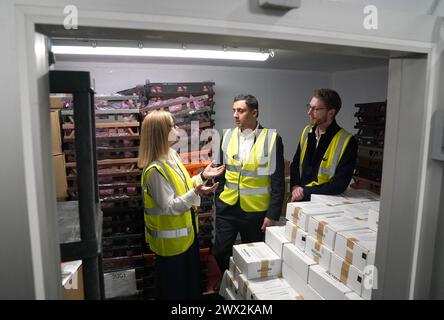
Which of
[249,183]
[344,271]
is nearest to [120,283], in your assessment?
[249,183]

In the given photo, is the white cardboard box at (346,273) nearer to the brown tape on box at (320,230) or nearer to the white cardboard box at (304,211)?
the brown tape on box at (320,230)

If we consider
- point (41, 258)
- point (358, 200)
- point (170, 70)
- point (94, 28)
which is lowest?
point (358, 200)

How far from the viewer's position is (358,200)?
90.4 inches

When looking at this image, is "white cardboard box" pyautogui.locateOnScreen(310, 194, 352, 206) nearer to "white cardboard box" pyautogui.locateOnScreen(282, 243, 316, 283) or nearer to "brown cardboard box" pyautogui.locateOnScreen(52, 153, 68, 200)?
"white cardboard box" pyautogui.locateOnScreen(282, 243, 316, 283)

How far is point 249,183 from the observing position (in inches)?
118

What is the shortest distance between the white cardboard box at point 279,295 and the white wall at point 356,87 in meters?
3.70

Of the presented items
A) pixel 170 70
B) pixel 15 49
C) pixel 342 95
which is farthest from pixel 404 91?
pixel 342 95

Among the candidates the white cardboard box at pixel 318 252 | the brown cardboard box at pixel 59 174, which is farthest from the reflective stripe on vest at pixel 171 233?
the white cardboard box at pixel 318 252

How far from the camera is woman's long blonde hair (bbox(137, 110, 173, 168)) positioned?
243 centimetres

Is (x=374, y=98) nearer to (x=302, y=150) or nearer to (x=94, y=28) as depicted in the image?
(x=302, y=150)

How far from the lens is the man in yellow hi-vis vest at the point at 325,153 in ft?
8.39

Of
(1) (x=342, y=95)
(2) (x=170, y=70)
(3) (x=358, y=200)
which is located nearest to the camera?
(3) (x=358, y=200)

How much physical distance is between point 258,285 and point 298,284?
0.26 metres
